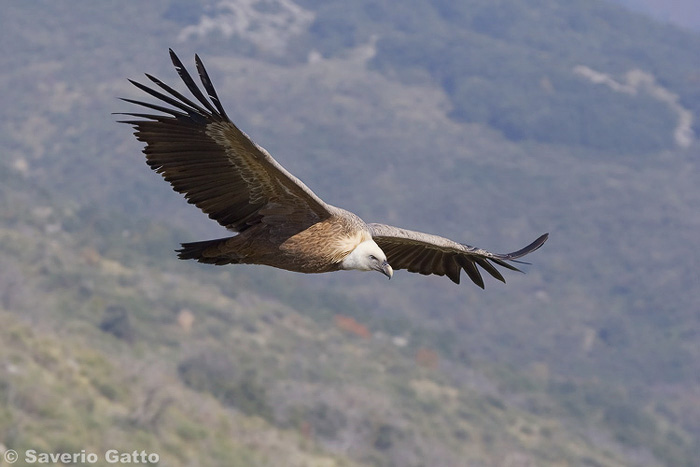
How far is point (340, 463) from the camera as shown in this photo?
136 ft

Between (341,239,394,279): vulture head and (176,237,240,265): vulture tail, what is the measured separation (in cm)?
111

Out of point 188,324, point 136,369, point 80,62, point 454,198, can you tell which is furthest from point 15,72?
point 136,369

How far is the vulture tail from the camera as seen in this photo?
11.2 meters

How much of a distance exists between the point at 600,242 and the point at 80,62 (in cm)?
8981

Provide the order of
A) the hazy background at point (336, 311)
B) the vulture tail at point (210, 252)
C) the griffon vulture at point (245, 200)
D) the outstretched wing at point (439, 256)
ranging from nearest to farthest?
the griffon vulture at point (245, 200) < the vulture tail at point (210, 252) < the outstretched wing at point (439, 256) < the hazy background at point (336, 311)

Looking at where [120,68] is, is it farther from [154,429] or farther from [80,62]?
[154,429]

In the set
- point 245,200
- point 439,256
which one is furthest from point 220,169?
point 439,256

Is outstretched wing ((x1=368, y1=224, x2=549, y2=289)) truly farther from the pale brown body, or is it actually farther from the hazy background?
the hazy background

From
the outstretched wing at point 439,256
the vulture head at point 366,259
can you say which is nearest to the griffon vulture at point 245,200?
the vulture head at point 366,259

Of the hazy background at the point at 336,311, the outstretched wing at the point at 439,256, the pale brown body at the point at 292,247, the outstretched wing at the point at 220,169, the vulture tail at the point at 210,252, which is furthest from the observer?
the hazy background at the point at 336,311

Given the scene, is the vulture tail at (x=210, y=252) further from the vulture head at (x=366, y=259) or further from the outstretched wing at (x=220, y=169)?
the vulture head at (x=366, y=259)

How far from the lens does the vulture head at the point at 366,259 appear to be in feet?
36.4

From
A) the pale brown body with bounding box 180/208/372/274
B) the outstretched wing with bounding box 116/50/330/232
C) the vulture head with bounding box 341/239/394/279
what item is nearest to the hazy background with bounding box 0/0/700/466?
the pale brown body with bounding box 180/208/372/274

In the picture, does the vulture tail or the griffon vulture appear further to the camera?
the vulture tail
